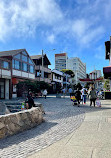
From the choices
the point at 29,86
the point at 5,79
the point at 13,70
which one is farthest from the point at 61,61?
the point at 29,86

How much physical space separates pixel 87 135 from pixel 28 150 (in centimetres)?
203

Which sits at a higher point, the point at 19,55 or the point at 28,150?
the point at 19,55

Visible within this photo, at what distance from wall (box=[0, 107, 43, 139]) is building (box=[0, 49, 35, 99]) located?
1892 centimetres

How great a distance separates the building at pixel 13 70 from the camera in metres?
25.8

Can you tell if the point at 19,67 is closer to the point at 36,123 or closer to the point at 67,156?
the point at 36,123

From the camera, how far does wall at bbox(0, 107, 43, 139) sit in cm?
518

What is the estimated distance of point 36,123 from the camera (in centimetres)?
700

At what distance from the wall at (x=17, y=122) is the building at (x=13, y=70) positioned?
18923 millimetres

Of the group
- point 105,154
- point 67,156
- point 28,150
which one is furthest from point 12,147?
point 105,154

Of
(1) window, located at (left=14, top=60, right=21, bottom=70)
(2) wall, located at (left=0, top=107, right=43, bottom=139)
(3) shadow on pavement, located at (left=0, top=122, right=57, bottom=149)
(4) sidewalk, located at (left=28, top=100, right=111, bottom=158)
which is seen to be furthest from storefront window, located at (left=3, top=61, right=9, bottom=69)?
(4) sidewalk, located at (left=28, top=100, right=111, bottom=158)

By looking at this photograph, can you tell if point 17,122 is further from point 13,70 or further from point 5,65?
point 13,70

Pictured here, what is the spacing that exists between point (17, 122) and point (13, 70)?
23.8 meters

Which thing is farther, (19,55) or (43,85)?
(19,55)

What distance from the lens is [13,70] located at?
1129 inches
